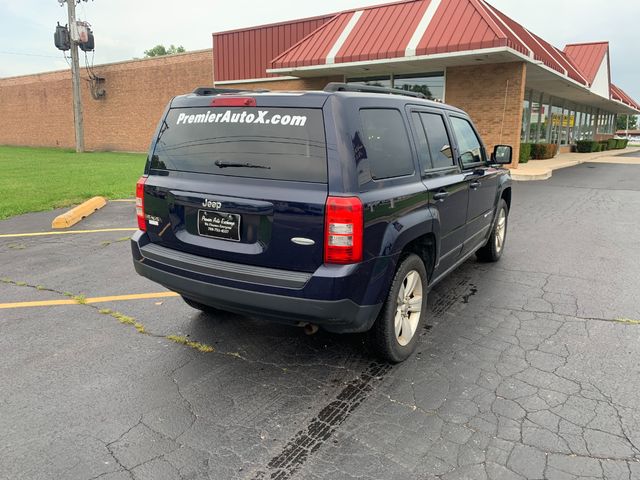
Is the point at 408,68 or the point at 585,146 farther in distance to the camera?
the point at 585,146

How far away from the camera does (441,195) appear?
395 centimetres

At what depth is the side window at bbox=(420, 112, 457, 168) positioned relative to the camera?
4066 millimetres

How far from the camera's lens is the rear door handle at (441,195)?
12.6ft

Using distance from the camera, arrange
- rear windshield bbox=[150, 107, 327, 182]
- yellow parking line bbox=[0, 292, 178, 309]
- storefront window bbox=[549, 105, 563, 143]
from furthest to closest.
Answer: storefront window bbox=[549, 105, 563, 143]
yellow parking line bbox=[0, 292, 178, 309]
rear windshield bbox=[150, 107, 327, 182]

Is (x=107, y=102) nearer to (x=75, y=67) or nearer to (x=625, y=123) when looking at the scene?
(x=75, y=67)

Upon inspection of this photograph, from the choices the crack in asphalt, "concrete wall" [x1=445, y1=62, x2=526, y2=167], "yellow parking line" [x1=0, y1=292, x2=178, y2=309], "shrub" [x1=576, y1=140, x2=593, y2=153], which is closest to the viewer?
the crack in asphalt

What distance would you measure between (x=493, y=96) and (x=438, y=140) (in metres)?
14.1

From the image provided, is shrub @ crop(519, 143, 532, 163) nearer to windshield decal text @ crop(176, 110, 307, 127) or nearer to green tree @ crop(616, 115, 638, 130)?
windshield decal text @ crop(176, 110, 307, 127)

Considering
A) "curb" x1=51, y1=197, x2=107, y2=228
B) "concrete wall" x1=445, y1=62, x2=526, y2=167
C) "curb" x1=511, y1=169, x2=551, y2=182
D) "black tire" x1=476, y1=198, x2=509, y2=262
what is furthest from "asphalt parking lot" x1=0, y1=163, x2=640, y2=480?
"concrete wall" x1=445, y1=62, x2=526, y2=167

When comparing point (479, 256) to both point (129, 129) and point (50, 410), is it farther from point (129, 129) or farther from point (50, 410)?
point (129, 129)

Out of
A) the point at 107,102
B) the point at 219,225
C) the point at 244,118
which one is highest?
the point at 107,102

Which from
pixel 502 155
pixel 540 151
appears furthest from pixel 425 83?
pixel 502 155

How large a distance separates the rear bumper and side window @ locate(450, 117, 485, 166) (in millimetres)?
2232

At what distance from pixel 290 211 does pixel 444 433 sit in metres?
1.55
